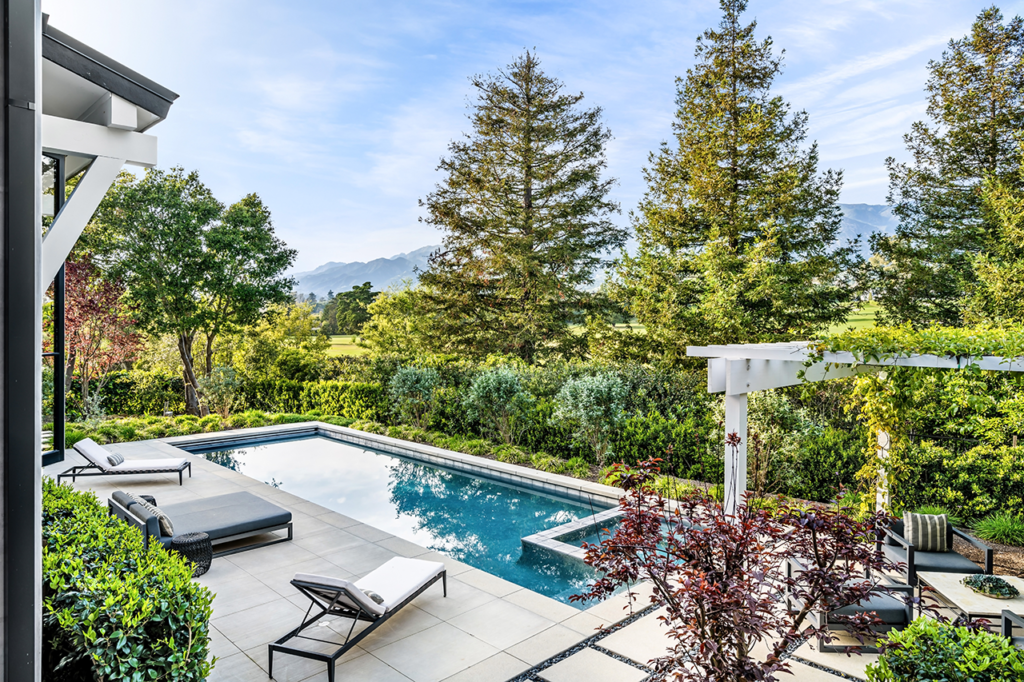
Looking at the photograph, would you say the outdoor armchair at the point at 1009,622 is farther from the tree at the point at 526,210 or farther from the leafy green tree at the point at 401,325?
the tree at the point at 526,210

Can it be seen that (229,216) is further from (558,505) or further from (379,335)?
(558,505)

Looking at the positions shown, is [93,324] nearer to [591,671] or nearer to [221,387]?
[221,387]

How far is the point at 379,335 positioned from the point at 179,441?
1077cm

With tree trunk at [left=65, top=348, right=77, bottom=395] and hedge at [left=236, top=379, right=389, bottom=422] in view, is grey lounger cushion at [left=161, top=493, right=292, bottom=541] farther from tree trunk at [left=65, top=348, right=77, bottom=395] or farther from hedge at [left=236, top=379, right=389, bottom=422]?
tree trunk at [left=65, top=348, right=77, bottom=395]

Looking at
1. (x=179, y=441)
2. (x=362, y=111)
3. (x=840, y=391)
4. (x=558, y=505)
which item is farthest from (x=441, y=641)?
(x=362, y=111)

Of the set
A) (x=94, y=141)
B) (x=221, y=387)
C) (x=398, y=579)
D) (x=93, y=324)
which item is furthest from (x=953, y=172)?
(x=93, y=324)

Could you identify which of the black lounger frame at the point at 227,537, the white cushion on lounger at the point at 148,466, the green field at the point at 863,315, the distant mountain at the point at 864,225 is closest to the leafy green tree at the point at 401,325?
the white cushion on lounger at the point at 148,466

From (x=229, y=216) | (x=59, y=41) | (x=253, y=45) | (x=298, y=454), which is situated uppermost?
(x=253, y=45)

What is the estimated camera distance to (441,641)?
169 inches

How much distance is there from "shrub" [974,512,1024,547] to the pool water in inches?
165

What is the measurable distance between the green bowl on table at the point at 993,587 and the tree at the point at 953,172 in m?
8.46

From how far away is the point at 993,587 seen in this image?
4.35 metres

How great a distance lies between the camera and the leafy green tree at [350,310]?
30.3m

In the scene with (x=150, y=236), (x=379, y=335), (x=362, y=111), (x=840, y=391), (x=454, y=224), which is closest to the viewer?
(x=840, y=391)
